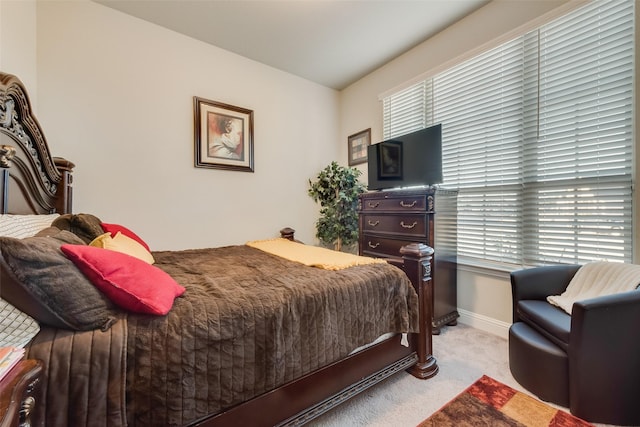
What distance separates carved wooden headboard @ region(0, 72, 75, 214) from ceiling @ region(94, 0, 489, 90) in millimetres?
1560

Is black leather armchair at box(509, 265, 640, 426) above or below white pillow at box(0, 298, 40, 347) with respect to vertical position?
below

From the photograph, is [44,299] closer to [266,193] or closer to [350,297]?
[350,297]

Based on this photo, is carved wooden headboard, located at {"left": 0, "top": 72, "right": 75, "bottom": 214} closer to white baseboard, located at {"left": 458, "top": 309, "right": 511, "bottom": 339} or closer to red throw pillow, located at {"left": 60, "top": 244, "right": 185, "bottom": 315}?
red throw pillow, located at {"left": 60, "top": 244, "right": 185, "bottom": 315}

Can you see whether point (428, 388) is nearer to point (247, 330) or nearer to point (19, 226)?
point (247, 330)

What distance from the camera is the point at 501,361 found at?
6.08 feet

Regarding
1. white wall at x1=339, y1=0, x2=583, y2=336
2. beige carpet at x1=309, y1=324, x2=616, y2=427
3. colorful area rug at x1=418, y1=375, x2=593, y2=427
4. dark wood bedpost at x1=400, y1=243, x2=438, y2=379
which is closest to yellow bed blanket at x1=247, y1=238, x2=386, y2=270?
dark wood bedpost at x1=400, y1=243, x2=438, y2=379

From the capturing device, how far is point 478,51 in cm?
238

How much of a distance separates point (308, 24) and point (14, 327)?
3023 mm

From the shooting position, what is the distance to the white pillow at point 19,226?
1056 mm

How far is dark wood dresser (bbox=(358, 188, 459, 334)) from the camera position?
88.7 inches

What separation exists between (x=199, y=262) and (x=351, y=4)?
2.61m

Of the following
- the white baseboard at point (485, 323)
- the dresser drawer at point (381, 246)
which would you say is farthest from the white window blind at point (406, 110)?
the white baseboard at point (485, 323)

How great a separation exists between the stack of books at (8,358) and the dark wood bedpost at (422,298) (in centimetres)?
169

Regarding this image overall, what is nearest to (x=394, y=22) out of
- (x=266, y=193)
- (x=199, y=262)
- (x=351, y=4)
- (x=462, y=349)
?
(x=351, y=4)
